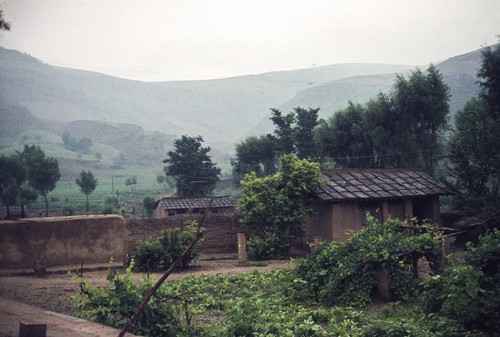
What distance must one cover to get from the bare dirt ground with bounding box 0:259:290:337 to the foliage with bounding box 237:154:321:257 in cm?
207

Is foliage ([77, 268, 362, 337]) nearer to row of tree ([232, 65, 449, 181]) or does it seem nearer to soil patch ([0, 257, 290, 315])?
soil patch ([0, 257, 290, 315])

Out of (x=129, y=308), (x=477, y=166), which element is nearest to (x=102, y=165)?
(x=477, y=166)

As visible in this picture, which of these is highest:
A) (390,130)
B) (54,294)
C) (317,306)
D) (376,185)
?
(390,130)

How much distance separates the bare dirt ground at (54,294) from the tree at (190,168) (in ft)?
102

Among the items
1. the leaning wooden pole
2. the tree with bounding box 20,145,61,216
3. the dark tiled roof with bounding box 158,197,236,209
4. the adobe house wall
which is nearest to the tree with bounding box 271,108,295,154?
the dark tiled roof with bounding box 158,197,236,209

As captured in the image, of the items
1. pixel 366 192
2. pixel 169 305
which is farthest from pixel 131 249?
pixel 169 305

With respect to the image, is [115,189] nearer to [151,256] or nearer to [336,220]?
[336,220]

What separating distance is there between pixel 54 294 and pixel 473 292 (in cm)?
1070

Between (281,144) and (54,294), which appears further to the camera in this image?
(281,144)

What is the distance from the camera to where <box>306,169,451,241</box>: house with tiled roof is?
76.7 feet

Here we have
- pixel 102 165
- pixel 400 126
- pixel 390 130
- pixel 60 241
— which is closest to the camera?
pixel 60 241

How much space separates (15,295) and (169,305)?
595 centimetres

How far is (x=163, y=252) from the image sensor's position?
20031 millimetres

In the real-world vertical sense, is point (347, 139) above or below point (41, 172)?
above
